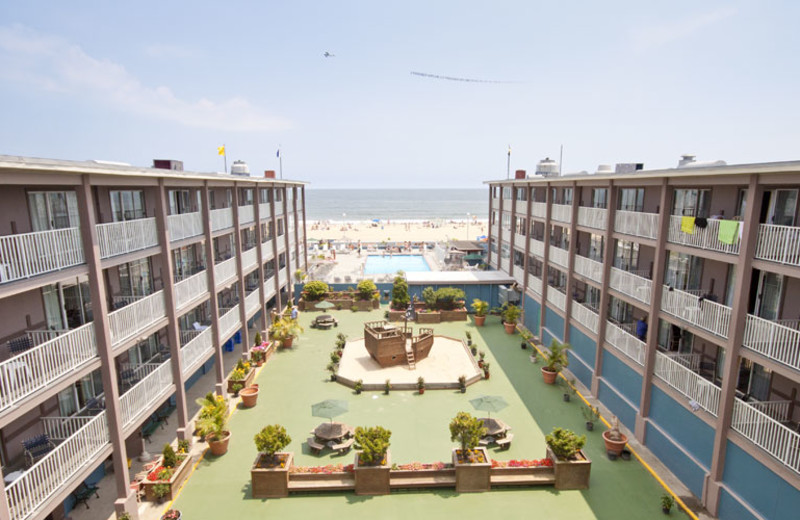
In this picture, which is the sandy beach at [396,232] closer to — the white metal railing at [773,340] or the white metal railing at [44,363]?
the white metal railing at [773,340]

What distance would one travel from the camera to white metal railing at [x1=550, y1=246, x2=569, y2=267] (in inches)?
1028

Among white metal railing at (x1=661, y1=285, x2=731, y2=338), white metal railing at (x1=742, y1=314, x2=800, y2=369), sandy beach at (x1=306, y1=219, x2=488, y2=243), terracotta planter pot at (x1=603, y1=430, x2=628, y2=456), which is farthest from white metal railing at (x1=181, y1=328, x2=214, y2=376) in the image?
sandy beach at (x1=306, y1=219, x2=488, y2=243)

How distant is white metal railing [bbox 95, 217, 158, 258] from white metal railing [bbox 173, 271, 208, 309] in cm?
240

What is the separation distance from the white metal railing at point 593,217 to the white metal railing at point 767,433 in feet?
32.6

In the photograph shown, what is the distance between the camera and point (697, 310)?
15.4 meters

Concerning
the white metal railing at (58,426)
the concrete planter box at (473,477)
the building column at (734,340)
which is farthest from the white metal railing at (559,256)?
the white metal railing at (58,426)

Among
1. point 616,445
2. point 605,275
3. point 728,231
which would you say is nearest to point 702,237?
point 728,231

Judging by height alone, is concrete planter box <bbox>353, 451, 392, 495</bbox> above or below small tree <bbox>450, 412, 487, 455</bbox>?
below

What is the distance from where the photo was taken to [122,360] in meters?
17.4

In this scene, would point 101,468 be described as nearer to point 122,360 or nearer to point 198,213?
point 122,360

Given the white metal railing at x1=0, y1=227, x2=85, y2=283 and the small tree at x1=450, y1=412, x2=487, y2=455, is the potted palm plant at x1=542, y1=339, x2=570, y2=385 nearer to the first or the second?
the small tree at x1=450, y1=412, x2=487, y2=455

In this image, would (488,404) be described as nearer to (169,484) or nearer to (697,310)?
(697,310)

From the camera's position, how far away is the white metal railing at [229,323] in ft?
74.2

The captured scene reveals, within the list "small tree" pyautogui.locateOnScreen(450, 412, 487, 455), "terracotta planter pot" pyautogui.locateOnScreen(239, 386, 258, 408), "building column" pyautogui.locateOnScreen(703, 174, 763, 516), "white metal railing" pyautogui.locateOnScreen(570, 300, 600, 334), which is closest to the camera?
"building column" pyautogui.locateOnScreen(703, 174, 763, 516)
